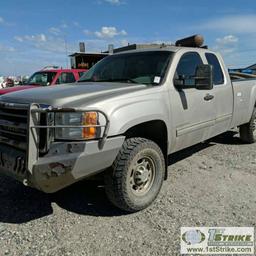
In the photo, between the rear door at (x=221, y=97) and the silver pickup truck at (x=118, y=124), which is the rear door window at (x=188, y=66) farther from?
the rear door at (x=221, y=97)

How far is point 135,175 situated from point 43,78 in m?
8.66

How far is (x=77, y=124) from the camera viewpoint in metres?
3.05

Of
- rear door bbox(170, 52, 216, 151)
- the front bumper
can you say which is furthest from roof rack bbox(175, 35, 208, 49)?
the front bumper

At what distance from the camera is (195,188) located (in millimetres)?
4289

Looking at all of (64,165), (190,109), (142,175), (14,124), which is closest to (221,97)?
(190,109)

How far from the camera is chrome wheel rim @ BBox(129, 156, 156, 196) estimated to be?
11.9ft

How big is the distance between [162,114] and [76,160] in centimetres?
130

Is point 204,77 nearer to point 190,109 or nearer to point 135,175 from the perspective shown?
point 190,109

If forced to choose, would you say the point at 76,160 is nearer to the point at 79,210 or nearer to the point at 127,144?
the point at 127,144

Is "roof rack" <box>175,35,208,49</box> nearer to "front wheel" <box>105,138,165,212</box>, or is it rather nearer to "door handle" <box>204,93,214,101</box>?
"door handle" <box>204,93,214,101</box>

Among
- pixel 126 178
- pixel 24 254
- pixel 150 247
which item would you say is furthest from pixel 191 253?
pixel 24 254

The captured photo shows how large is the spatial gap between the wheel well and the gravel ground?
0.65 meters

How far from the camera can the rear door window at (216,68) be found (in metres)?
5.19

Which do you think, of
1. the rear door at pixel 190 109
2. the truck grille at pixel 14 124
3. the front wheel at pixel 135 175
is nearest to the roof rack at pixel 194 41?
the rear door at pixel 190 109
